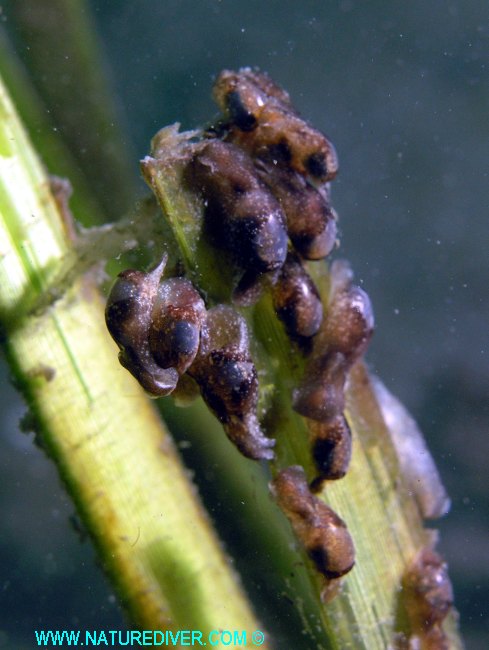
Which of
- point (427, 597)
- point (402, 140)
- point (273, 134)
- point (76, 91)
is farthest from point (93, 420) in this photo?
point (402, 140)

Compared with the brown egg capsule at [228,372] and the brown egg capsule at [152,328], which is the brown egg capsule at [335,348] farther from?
the brown egg capsule at [152,328]

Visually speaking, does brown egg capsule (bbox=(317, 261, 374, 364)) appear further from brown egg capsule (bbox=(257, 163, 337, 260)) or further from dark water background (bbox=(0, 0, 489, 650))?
A: dark water background (bbox=(0, 0, 489, 650))

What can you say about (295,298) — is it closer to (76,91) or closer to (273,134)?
(273,134)

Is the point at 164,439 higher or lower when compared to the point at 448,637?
higher

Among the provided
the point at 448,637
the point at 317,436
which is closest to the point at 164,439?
the point at 317,436

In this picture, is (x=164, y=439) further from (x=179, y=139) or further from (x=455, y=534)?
(x=455, y=534)

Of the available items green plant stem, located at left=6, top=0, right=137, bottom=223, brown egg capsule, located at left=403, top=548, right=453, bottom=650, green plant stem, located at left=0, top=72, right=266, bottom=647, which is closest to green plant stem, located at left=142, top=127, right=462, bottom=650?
brown egg capsule, located at left=403, top=548, right=453, bottom=650
